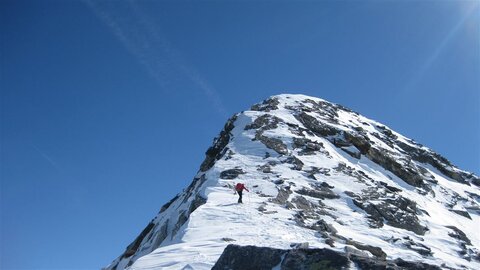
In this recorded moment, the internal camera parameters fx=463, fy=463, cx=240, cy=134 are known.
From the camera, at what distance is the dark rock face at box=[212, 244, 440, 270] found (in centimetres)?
1462

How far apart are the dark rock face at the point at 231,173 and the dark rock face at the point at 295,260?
1782 cm

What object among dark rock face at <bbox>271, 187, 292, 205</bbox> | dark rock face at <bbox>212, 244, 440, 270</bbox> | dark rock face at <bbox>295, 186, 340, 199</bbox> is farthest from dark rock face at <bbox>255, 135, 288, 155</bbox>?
dark rock face at <bbox>212, 244, 440, 270</bbox>

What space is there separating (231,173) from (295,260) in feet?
64.1

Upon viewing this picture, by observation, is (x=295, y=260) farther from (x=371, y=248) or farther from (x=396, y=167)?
(x=396, y=167)

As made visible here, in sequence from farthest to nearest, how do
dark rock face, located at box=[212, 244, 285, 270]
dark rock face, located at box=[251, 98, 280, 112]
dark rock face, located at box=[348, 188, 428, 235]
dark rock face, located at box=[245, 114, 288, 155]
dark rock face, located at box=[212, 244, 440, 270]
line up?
dark rock face, located at box=[251, 98, 280, 112]
dark rock face, located at box=[245, 114, 288, 155]
dark rock face, located at box=[348, 188, 428, 235]
dark rock face, located at box=[212, 244, 285, 270]
dark rock face, located at box=[212, 244, 440, 270]

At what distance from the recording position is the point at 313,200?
3141 cm

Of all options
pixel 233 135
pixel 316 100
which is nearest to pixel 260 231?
pixel 233 135

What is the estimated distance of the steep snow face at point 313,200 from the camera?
71.8ft

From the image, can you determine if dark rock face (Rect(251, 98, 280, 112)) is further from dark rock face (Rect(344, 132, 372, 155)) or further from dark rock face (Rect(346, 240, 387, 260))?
dark rock face (Rect(346, 240, 387, 260))

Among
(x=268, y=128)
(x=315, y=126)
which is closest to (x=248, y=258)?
(x=268, y=128)

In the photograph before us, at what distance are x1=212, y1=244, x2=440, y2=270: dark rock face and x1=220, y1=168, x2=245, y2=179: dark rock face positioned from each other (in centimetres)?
1782

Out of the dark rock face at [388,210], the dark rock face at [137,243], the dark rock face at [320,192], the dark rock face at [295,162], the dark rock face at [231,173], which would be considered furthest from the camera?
the dark rock face at [137,243]

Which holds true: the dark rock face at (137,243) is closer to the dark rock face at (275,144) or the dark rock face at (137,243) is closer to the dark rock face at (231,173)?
the dark rock face at (231,173)

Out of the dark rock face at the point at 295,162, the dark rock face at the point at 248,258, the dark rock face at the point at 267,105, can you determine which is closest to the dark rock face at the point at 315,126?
the dark rock face at the point at 267,105
